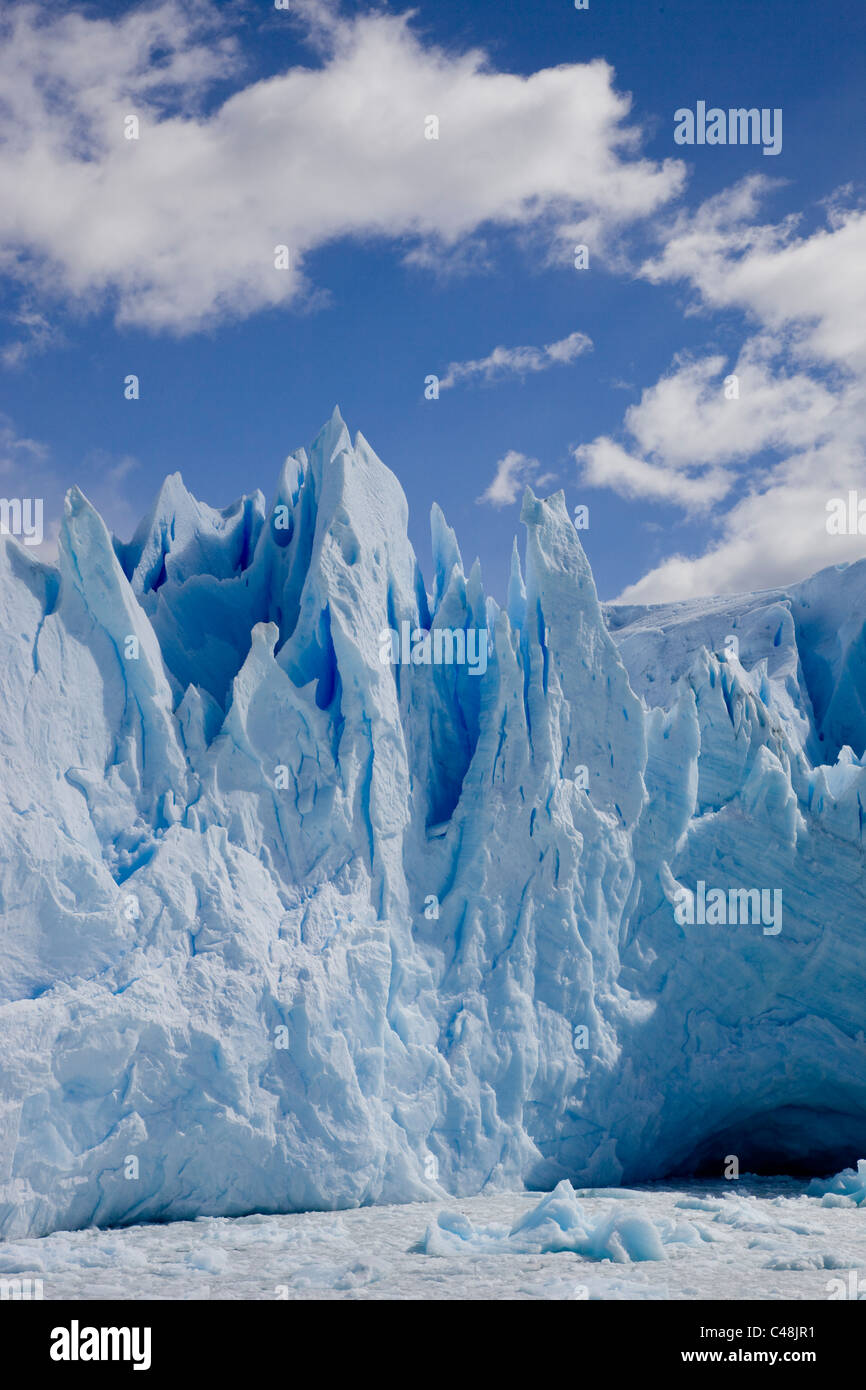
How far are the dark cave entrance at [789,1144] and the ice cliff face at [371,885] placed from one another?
1.4 inches

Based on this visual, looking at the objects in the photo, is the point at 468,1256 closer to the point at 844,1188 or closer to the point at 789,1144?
the point at 844,1188

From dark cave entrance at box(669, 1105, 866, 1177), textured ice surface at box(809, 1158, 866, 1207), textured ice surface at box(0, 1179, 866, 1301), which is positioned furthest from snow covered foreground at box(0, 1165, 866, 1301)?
dark cave entrance at box(669, 1105, 866, 1177)

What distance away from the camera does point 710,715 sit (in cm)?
1231

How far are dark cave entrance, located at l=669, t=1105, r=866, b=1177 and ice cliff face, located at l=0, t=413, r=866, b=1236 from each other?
0.04 m

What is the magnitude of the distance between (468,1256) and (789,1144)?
6318 mm

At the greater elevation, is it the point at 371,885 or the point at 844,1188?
the point at 371,885

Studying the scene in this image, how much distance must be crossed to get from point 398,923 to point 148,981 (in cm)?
247

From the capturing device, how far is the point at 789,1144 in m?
12.4

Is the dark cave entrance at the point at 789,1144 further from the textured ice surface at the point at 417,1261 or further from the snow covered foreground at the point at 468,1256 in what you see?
the textured ice surface at the point at 417,1261

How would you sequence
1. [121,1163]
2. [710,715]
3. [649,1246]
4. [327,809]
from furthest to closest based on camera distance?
[710,715] < [327,809] < [121,1163] < [649,1246]

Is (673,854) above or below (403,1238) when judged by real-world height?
above

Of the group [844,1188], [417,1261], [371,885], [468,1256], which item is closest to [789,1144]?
[844,1188]

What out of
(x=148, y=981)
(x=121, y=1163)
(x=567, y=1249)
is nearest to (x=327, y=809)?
(x=148, y=981)

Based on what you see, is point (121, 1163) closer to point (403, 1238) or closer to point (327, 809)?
point (403, 1238)
